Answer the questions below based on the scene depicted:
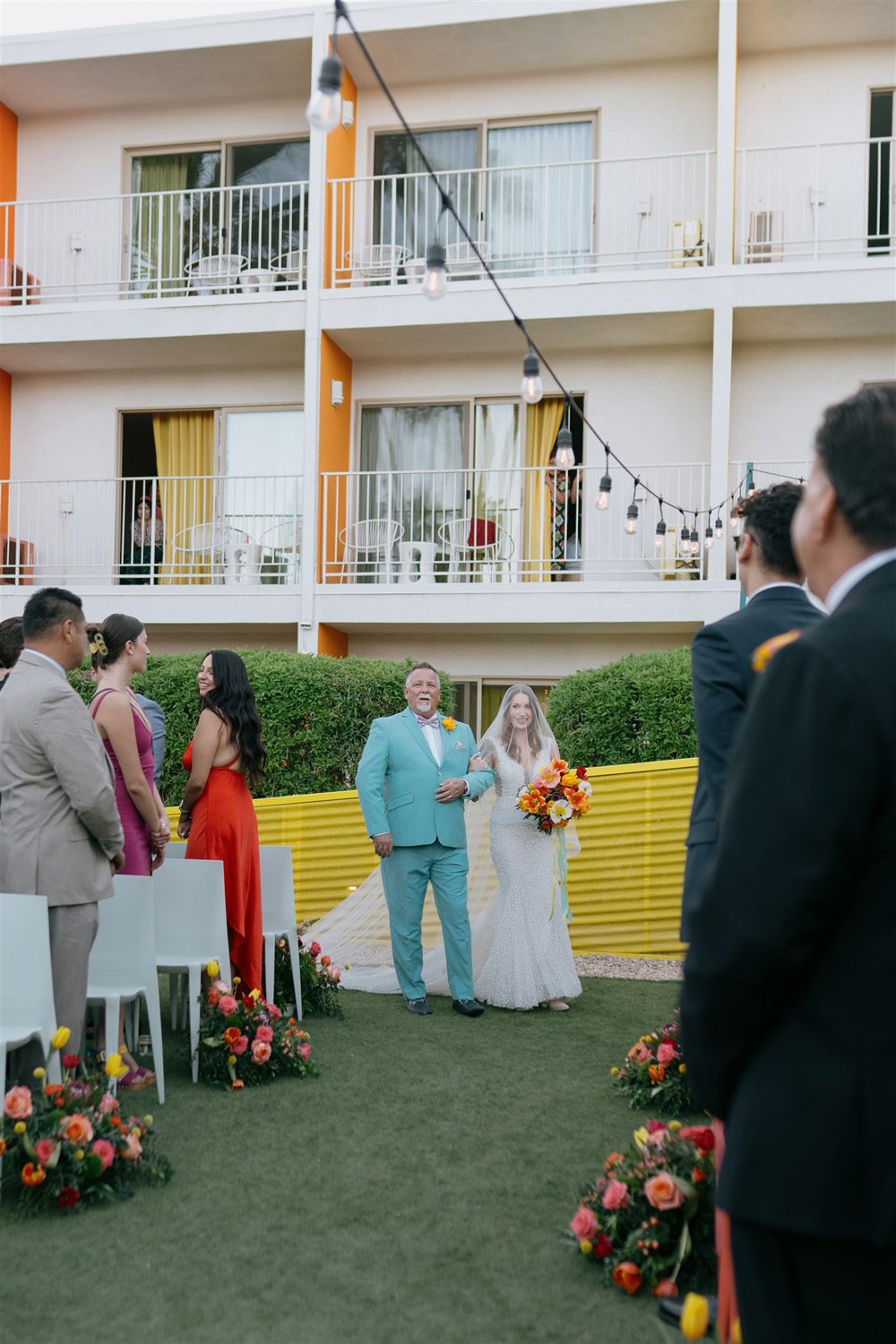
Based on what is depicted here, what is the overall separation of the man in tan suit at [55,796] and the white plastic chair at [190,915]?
1121 mm

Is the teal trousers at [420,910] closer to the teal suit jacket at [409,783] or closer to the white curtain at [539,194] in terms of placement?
the teal suit jacket at [409,783]

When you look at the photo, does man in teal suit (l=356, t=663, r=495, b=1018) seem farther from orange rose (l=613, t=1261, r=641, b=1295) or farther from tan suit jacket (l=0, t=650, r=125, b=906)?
orange rose (l=613, t=1261, r=641, b=1295)

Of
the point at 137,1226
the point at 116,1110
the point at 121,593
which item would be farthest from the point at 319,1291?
the point at 121,593

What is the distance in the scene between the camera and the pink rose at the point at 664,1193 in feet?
10.8

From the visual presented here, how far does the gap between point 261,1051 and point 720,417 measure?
9.15m

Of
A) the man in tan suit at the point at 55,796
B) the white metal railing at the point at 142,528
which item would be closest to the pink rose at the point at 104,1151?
the man in tan suit at the point at 55,796

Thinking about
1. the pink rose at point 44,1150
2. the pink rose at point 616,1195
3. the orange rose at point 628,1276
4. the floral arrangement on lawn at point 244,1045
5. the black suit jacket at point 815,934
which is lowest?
the floral arrangement on lawn at point 244,1045

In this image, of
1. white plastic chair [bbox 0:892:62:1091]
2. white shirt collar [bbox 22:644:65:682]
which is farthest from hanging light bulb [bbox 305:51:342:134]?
white plastic chair [bbox 0:892:62:1091]

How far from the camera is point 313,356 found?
13250mm

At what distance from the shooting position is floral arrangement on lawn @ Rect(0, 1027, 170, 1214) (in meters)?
3.83

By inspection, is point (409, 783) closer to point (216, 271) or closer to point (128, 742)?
point (128, 742)

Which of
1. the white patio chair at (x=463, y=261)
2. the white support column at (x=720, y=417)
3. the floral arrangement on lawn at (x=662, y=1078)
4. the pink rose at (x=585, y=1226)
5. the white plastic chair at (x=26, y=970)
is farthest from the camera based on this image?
the white patio chair at (x=463, y=261)

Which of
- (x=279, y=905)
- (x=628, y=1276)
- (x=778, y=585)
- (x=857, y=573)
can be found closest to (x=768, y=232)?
(x=279, y=905)

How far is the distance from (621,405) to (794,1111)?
12755 millimetres
